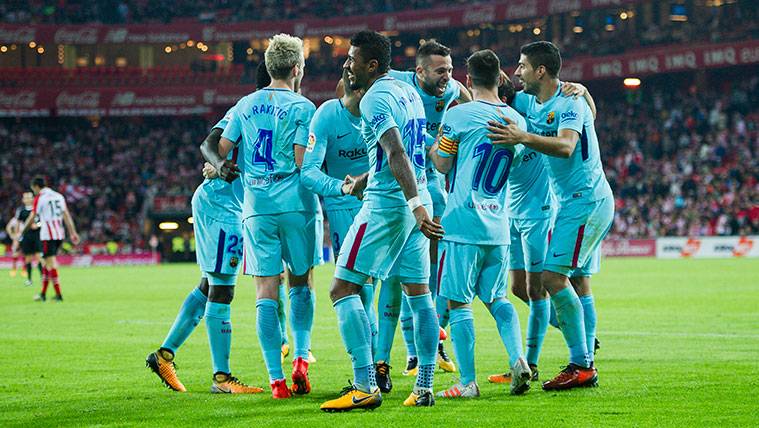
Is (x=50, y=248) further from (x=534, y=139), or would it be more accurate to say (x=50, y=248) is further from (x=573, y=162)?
(x=534, y=139)

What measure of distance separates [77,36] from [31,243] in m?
35.5

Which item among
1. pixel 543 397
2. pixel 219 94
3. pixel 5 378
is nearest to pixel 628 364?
pixel 543 397

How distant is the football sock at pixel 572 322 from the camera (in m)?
8.36

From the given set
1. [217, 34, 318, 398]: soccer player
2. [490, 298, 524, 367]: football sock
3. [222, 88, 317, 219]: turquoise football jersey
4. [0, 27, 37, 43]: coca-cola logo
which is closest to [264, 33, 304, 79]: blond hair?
[217, 34, 318, 398]: soccer player

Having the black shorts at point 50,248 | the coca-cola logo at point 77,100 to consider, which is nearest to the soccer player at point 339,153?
the black shorts at point 50,248

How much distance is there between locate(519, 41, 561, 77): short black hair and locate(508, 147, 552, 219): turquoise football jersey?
2.89 ft

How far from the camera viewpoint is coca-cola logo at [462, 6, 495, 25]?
182 ft

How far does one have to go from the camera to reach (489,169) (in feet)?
26.4

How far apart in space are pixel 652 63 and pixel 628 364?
40844mm

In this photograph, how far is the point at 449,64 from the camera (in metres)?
8.82

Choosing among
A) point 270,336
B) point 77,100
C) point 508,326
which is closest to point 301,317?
point 270,336

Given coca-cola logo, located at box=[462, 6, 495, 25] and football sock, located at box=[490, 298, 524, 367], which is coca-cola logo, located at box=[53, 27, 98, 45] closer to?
coca-cola logo, located at box=[462, 6, 495, 25]

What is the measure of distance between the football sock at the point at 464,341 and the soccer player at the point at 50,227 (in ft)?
47.0

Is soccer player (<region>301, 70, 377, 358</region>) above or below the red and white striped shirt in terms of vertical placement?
above
